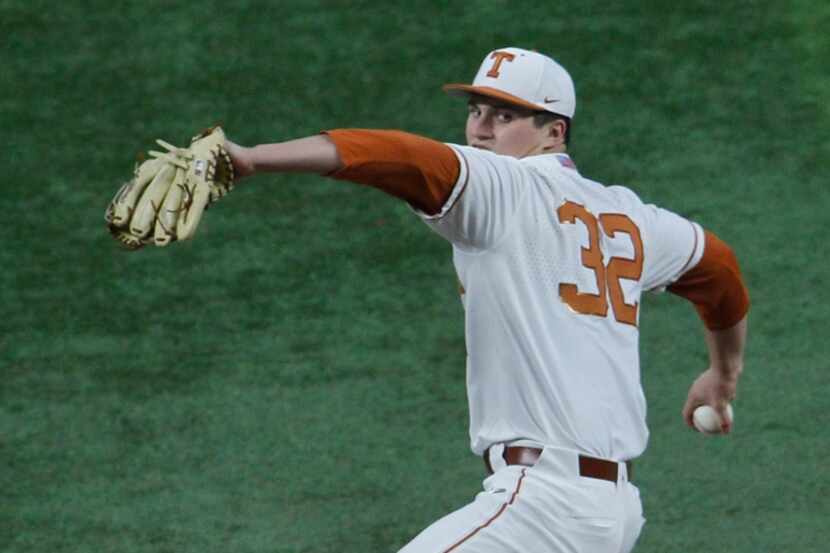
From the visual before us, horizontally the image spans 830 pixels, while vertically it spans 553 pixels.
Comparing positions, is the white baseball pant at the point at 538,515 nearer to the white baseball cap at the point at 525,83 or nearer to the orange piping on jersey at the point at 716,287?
the orange piping on jersey at the point at 716,287

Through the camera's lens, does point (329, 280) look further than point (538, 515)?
Yes

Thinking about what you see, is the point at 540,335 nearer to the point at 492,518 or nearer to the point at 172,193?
the point at 492,518

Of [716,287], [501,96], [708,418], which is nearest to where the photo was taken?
[501,96]

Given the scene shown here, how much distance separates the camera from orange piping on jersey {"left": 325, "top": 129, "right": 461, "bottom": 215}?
4445 mm

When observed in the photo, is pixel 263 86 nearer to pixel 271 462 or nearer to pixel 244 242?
pixel 244 242

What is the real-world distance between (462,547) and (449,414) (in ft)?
10.4

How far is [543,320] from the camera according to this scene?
5.00 m

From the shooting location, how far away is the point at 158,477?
7.62 metres

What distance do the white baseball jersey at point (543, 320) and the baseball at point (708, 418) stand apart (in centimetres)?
77

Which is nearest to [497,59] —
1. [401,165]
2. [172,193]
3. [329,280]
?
[401,165]

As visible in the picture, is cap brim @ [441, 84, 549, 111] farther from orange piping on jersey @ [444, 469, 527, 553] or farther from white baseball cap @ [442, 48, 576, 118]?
orange piping on jersey @ [444, 469, 527, 553]

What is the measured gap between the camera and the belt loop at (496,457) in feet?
16.5

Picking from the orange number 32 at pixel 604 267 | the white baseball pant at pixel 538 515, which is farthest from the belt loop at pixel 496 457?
the orange number 32 at pixel 604 267

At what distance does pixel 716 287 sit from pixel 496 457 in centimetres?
109
